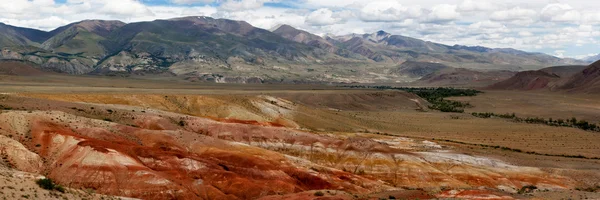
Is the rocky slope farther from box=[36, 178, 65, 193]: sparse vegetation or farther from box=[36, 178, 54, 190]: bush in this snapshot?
box=[36, 178, 54, 190]: bush

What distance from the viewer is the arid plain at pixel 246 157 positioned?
42844 mm

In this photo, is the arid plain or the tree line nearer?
the arid plain

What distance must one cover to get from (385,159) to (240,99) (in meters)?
49.8

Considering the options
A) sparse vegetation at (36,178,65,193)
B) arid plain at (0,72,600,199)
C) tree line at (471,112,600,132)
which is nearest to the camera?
sparse vegetation at (36,178,65,193)

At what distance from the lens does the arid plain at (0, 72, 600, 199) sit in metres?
42.8

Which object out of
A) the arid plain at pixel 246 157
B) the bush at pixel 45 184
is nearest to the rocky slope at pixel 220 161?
the arid plain at pixel 246 157

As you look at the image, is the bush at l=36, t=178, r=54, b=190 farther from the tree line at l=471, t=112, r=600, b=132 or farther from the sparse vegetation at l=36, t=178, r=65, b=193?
the tree line at l=471, t=112, r=600, b=132

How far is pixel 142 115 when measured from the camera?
6969 centimetres

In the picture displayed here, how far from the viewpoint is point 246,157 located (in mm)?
56219

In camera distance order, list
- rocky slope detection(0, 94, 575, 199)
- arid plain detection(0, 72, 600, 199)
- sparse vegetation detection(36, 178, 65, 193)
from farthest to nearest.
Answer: rocky slope detection(0, 94, 575, 199)
arid plain detection(0, 72, 600, 199)
sparse vegetation detection(36, 178, 65, 193)

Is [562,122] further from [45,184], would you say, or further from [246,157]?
[45,184]

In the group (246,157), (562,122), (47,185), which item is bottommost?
(246,157)

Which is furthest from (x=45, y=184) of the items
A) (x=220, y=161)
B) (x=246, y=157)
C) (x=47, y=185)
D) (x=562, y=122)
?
(x=562, y=122)

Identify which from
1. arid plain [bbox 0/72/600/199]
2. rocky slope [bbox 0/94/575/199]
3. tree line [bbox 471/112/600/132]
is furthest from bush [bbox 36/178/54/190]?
tree line [bbox 471/112/600/132]
